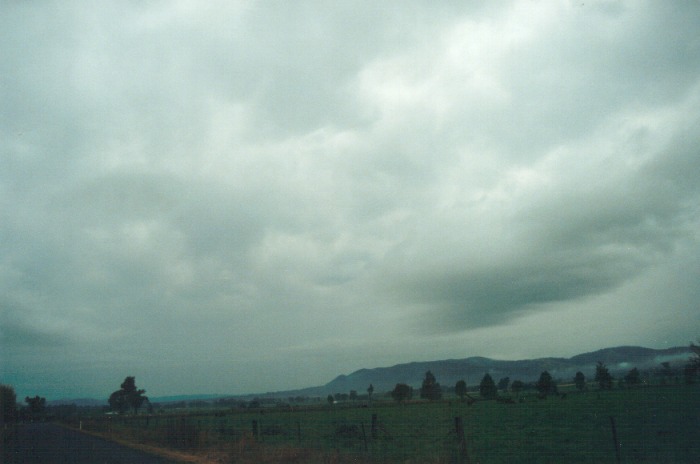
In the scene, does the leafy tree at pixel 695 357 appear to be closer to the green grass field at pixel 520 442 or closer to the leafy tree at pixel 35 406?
the green grass field at pixel 520 442

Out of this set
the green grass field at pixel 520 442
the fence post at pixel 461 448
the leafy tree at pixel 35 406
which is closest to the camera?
the fence post at pixel 461 448

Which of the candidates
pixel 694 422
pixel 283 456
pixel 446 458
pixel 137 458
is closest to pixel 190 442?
pixel 137 458

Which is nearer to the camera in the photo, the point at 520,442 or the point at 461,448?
the point at 461,448

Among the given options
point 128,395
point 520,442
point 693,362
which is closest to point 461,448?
point 520,442

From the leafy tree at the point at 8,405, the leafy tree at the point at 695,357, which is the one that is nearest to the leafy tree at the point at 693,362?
the leafy tree at the point at 695,357

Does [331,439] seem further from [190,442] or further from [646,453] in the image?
[646,453]

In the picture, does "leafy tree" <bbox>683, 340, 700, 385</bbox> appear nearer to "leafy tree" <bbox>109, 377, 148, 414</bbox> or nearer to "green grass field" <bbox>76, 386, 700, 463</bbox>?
"green grass field" <bbox>76, 386, 700, 463</bbox>

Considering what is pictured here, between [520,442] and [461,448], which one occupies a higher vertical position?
[461,448]

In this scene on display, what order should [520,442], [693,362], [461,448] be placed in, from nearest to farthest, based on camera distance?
[461,448], [520,442], [693,362]

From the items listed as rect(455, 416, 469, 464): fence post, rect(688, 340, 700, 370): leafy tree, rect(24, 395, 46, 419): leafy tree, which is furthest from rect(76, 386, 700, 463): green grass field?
rect(24, 395, 46, 419): leafy tree

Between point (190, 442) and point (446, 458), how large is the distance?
17.2 meters

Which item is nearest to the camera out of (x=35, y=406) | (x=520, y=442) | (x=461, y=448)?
(x=461, y=448)

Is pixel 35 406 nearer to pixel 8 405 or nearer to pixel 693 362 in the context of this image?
pixel 8 405

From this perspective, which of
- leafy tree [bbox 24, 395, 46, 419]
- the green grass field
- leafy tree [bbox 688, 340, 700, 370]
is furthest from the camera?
leafy tree [bbox 24, 395, 46, 419]
